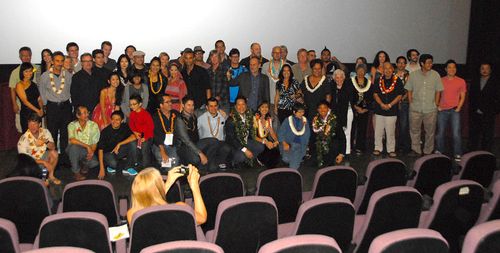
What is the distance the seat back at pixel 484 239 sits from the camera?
2.48m

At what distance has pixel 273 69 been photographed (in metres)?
7.70

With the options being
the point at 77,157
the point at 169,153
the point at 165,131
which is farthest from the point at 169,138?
the point at 77,157

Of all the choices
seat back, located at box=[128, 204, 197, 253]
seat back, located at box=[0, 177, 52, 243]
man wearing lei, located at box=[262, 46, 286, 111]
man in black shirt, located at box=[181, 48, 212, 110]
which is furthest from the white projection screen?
seat back, located at box=[128, 204, 197, 253]

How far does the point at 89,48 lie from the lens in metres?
8.58

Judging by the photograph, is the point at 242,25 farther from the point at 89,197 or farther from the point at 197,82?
the point at 89,197

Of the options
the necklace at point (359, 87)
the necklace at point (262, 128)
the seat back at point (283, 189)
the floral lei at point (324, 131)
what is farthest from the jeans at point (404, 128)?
the seat back at point (283, 189)

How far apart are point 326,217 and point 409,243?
0.80 metres

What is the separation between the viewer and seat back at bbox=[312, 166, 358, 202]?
431 centimetres

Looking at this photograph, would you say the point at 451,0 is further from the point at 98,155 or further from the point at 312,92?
the point at 98,155

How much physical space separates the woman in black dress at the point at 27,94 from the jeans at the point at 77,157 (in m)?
0.88

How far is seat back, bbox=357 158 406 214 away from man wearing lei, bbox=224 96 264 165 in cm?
242

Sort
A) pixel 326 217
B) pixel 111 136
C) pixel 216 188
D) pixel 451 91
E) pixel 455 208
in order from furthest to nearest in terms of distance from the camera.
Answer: pixel 451 91
pixel 111 136
pixel 216 188
pixel 455 208
pixel 326 217

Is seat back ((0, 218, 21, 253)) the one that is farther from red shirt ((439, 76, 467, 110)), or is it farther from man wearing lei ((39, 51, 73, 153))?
red shirt ((439, 76, 467, 110))

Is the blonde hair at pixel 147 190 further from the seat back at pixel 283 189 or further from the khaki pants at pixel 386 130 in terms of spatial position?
the khaki pants at pixel 386 130
